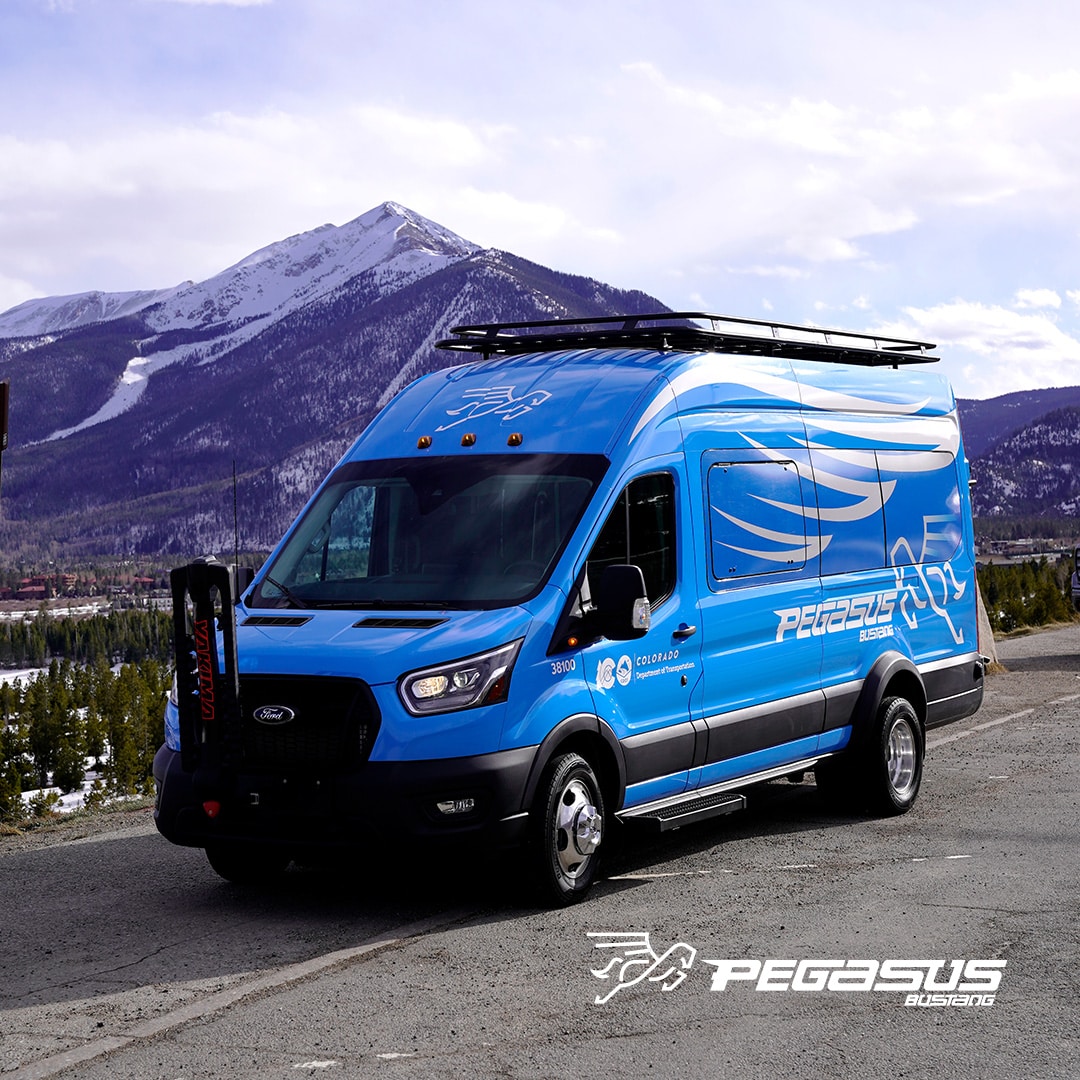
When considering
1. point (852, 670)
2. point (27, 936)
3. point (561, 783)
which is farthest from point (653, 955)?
point (852, 670)

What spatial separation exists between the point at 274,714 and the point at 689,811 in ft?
7.55

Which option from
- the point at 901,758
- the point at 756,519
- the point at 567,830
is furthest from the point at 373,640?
the point at 901,758

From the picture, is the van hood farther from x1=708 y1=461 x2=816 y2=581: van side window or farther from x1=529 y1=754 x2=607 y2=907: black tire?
x1=708 y1=461 x2=816 y2=581: van side window

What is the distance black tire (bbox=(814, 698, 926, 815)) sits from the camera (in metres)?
9.53

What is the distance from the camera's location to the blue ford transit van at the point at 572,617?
680 centimetres

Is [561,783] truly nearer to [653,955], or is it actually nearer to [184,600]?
[653,955]

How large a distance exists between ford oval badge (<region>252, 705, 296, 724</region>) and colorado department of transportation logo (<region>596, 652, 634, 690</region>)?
151cm

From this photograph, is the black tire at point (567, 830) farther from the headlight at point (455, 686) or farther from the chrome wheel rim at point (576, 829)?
the headlight at point (455, 686)

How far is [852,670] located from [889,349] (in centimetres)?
280

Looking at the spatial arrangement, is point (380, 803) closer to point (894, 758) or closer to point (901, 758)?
point (894, 758)

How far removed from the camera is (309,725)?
6859 mm

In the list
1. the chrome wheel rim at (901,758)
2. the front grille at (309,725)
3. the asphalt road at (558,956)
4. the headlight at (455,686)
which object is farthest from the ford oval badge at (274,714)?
the chrome wheel rim at (901,758)

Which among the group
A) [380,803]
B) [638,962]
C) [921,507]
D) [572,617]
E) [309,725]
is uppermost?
[921,507]

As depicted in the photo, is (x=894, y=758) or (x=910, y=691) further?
(x=910, y=691)
